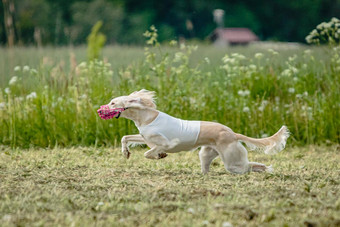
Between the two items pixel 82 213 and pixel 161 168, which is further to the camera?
pixel 161 168

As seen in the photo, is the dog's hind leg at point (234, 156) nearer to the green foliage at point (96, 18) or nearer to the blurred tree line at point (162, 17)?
the blurred tree line at point (162, 17)

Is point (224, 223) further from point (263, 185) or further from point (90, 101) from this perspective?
point (90, 101)

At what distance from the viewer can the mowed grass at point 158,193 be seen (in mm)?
4184

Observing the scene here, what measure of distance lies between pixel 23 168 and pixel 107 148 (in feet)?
6.62

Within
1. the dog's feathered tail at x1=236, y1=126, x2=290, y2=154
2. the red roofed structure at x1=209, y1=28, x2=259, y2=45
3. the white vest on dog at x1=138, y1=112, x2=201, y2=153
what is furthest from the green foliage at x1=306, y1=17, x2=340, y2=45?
the red roofed structure at x1=209, y1=28, x2=259, y2=45

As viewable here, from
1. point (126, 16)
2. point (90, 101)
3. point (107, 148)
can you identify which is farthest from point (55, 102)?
point (126, 16)

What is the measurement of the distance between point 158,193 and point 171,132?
0.96m

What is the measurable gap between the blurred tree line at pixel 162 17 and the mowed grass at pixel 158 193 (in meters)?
33.0

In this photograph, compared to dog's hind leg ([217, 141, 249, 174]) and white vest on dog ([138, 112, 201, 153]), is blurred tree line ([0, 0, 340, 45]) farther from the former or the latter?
dog's hind leg ([217, 141, 249, 174])

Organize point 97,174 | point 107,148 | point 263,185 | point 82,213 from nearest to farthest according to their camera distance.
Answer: point 82,213 < point 263,185 < point 97,174 < point 107,148

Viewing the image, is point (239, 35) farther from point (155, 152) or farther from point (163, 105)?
point (155, 152)

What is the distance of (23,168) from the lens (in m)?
6.43

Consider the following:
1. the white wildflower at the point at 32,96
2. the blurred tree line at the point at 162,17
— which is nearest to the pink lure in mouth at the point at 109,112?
the white wildflower at the point at 32,96

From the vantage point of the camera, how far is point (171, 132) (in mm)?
5828
